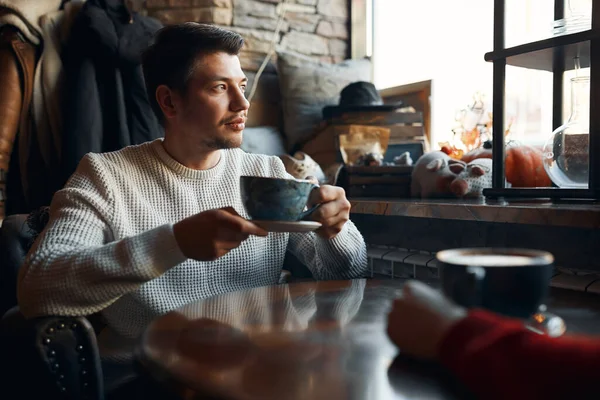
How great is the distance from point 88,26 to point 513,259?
2.29m

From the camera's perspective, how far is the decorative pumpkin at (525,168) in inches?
67.6

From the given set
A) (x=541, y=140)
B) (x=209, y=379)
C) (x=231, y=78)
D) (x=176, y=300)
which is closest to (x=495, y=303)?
(x=209, y=379)

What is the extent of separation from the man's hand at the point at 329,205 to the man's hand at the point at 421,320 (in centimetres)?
52

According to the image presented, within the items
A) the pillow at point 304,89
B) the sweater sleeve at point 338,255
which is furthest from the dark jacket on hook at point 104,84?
the sweater sleeve at point 338,255

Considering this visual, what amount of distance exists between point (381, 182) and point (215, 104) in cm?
86

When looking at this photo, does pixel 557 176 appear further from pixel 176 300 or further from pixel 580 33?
pixel 176 300

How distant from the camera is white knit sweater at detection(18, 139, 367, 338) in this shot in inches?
41.1

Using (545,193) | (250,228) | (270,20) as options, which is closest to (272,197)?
(250,228)

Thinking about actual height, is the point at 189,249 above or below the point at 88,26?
below

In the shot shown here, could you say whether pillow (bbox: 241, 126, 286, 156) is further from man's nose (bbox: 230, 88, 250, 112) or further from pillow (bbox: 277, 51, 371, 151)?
man's nose (bbox: 230, 88, 250, 112)

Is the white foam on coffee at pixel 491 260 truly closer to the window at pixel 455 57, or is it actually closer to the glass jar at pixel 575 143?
the glass jar at pixel 575 143

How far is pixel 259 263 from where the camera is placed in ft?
4.83

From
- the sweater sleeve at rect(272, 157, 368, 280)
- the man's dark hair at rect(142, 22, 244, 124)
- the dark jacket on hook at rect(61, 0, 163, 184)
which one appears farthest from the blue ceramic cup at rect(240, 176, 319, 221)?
the dark jacket on hook at rect(61, 0, 163, 184)

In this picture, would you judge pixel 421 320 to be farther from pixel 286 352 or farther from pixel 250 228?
pixel 250 228
